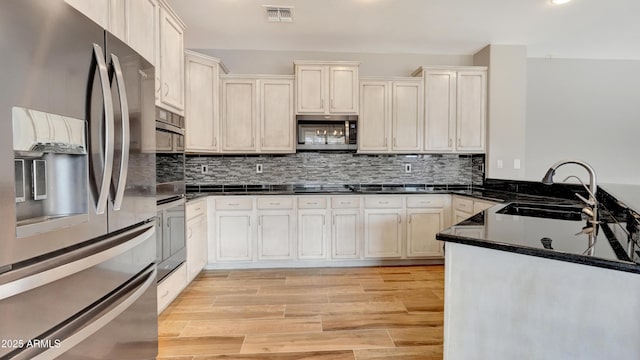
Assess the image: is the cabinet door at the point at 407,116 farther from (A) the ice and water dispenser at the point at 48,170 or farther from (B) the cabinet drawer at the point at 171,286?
(A) the ice and water dispenser at the point at 48,170

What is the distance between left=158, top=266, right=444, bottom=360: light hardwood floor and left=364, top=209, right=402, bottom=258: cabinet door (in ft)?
0.86

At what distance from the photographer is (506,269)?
126 cm

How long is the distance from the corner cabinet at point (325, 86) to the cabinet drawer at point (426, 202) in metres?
1.30

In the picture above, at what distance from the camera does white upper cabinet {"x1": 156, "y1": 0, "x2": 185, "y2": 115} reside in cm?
236

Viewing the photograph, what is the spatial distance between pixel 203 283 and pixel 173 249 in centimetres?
85

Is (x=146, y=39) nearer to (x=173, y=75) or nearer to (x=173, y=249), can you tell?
(x=173, y=75)

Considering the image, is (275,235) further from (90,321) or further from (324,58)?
(90,321)

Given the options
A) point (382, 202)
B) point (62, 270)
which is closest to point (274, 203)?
point (382, 202)

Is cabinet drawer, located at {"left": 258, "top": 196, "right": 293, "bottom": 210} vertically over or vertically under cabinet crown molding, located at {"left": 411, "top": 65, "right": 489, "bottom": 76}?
under

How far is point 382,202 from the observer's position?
11.9 ft

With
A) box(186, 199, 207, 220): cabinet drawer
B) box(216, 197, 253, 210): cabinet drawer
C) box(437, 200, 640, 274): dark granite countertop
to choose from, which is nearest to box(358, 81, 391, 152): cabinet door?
box(216, 197, 253, 210): cabinet drawer

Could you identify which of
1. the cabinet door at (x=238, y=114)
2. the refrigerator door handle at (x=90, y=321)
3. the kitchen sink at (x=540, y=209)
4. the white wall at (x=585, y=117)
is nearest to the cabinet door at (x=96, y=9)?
the refrigerator door handle at (x=90, y=321)

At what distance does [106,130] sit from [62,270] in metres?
0.50

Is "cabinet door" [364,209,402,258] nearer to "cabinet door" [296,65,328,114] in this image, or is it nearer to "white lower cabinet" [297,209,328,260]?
"white lower cabinet" [297,209,328,260]
